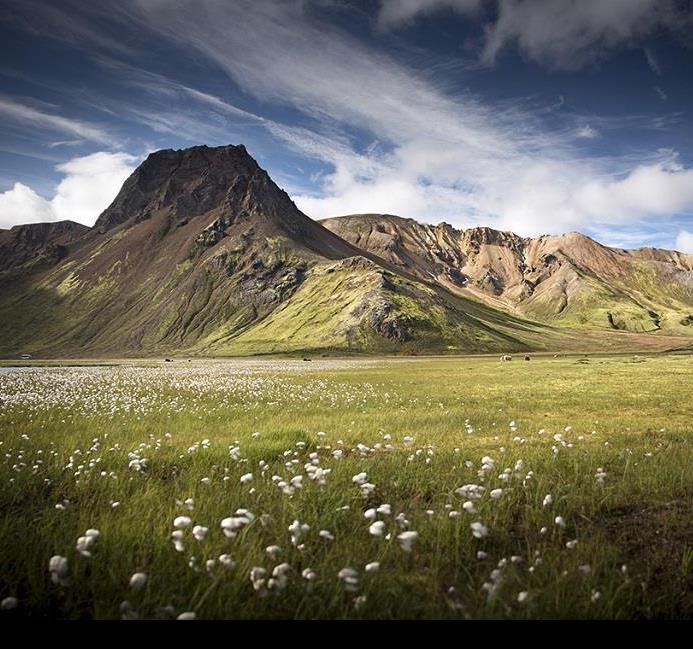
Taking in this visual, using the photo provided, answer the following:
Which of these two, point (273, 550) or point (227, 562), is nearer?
point (227, 562)

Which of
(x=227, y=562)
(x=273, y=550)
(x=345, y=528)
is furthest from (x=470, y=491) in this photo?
(x=227, y=562)

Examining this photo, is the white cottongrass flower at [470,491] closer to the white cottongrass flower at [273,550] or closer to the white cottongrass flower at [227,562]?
the white cottongrass flower at [273,550]

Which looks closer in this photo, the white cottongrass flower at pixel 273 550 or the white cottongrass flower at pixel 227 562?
the white cottongrass flower at pixel 227 562

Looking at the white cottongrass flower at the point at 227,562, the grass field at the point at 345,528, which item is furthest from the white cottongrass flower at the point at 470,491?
the white cottongrass flower at the point at 227,562

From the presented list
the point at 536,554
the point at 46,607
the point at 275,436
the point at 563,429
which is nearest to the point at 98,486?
the point at 46,607

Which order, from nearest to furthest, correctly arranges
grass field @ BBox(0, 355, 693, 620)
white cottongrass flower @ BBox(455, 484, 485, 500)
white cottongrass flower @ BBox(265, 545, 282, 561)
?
grass field @ BBox(0, 355, 693, 620), white cottongrass flower @ BBox(265, 545, 282, 561), white cottongrass flower @ BBox(455, 484, 485, 500)

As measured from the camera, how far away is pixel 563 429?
14445 mm

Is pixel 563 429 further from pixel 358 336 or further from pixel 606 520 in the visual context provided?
pixel 358 336

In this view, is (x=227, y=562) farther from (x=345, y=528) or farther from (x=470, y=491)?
(x=470, y=491)

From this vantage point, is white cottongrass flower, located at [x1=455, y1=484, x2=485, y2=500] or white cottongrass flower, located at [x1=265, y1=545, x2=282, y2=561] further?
white cottongrass flower, located at [x1=455, y1=484, x2=485, y2=500]

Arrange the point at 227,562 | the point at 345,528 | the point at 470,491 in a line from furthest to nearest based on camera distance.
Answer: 1. the point at 470,491
2. the point at 345,528
3. the point at 227,562

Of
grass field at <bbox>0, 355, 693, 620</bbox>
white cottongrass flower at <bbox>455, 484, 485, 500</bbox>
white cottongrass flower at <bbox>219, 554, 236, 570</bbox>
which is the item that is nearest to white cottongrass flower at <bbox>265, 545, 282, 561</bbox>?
grass field at <bbox>0, 355, 693, 620</bbox>

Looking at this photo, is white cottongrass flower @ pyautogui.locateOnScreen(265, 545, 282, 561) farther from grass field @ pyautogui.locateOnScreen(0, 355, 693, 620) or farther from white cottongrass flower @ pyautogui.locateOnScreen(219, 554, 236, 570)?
white cottongrass flower @ pyautogui.locateOnScreen(219, 554, 236, 570)

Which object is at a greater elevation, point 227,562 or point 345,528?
point 227,562
